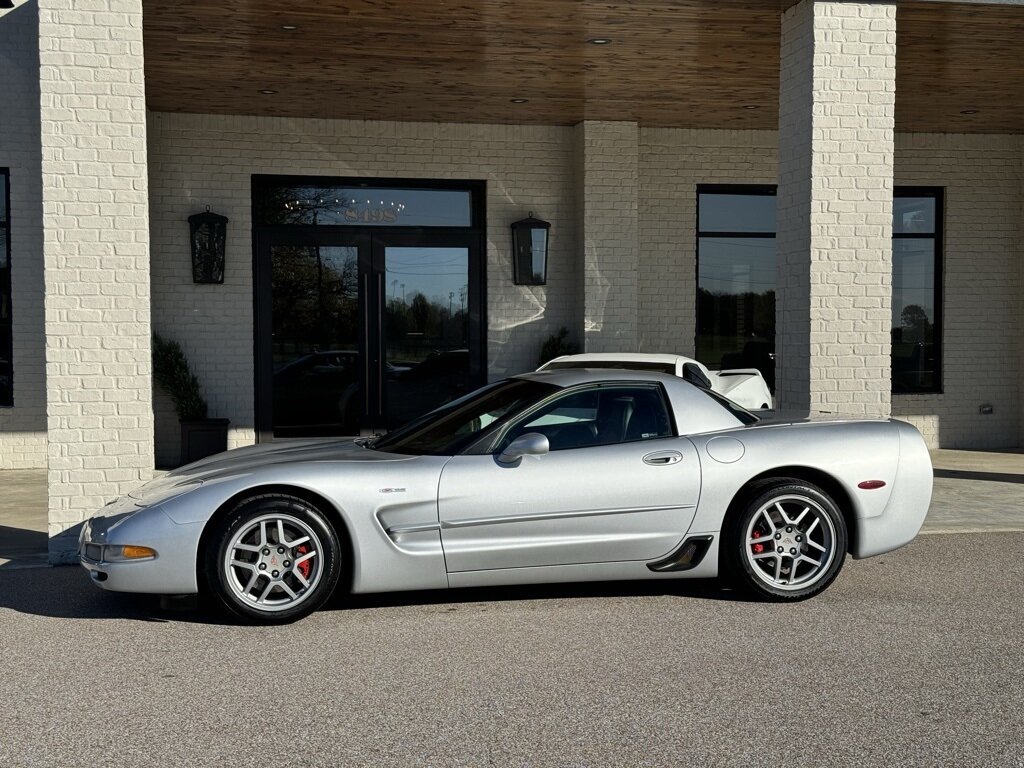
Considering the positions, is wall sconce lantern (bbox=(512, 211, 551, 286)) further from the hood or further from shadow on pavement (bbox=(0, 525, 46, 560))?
the hood

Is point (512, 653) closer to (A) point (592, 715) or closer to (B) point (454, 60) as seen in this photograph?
(A) point (592, 715)

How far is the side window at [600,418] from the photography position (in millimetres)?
6258

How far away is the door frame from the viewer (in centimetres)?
1326

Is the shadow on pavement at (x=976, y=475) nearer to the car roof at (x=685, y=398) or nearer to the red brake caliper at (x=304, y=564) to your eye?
the car roof at (x=685, y=398)

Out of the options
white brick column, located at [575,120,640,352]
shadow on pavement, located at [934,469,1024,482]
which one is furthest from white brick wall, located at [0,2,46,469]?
shadow on pavement, located at [934,469,1024,482]

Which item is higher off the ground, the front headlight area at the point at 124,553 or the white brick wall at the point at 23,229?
the white brick wall at the point at 23,229

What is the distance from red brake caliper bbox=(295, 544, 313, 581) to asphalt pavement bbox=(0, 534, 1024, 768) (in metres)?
0.26

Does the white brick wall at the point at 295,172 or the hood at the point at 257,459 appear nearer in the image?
the hood at the point at 257,459

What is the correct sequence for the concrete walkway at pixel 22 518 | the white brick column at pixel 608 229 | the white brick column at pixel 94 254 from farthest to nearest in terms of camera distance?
the white brick column at pixel 608 229
the concrete walkway at pixel 22 518
the white brick column at pixel 94 254

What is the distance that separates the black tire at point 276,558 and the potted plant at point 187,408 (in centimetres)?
711

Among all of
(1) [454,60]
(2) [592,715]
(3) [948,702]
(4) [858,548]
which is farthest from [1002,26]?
(2) [592,715]

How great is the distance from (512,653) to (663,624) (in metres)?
0.93

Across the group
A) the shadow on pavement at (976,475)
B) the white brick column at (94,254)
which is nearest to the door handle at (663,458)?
the white brick column at (94,254)

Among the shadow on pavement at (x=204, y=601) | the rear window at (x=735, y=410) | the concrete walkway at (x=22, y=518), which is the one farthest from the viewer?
the concrete walkway at (x=22, y=518)
